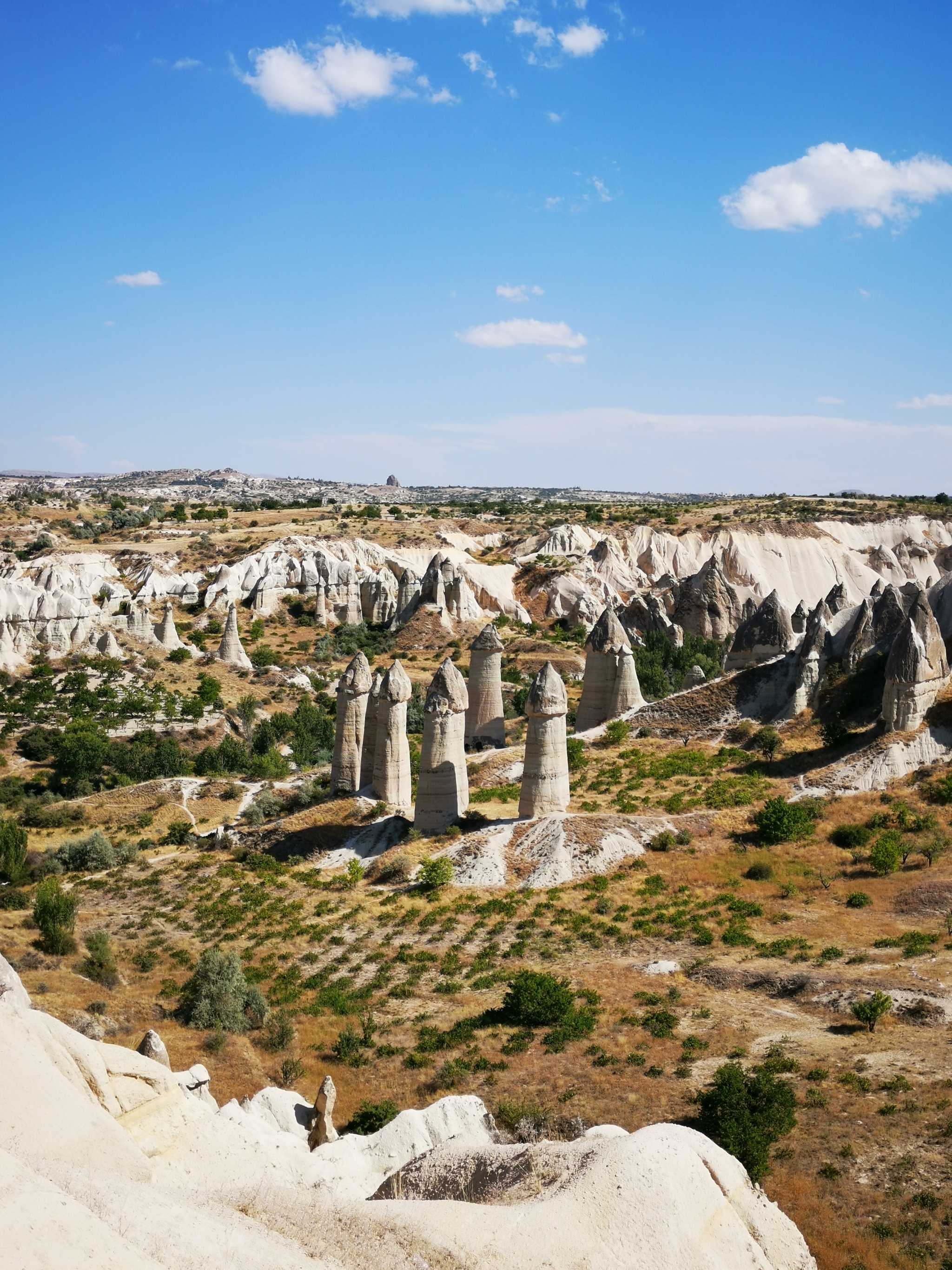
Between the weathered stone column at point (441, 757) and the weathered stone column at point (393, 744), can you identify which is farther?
the weathered stone column at point (393, 744)

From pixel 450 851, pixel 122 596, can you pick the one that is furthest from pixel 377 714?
pixel 122 596

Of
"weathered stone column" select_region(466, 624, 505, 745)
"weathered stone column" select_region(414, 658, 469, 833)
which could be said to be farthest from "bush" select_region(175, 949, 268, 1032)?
"weathered stone column" select_region(466, 624, 505, 745)

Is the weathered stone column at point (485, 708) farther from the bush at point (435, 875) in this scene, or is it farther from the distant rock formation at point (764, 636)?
the bush at point (435, 875)

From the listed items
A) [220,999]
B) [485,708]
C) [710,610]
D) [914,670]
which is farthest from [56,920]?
[710,610]

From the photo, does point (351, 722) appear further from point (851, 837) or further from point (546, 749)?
point (851, 837)

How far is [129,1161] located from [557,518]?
97592 mm

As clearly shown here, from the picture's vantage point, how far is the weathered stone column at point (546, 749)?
2659 centimetres

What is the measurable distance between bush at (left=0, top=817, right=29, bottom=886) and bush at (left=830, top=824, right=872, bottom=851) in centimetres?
2359

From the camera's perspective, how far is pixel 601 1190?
28.6 ft

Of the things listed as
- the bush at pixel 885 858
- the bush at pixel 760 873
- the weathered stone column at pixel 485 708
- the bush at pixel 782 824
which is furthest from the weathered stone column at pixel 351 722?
the bush at pixel 885 858

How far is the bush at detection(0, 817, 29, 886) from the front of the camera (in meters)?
28.5

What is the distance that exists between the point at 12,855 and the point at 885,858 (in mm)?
24743

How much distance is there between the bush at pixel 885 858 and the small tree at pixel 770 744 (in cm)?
752

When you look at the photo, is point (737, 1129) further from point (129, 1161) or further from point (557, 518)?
point (557, 518)
